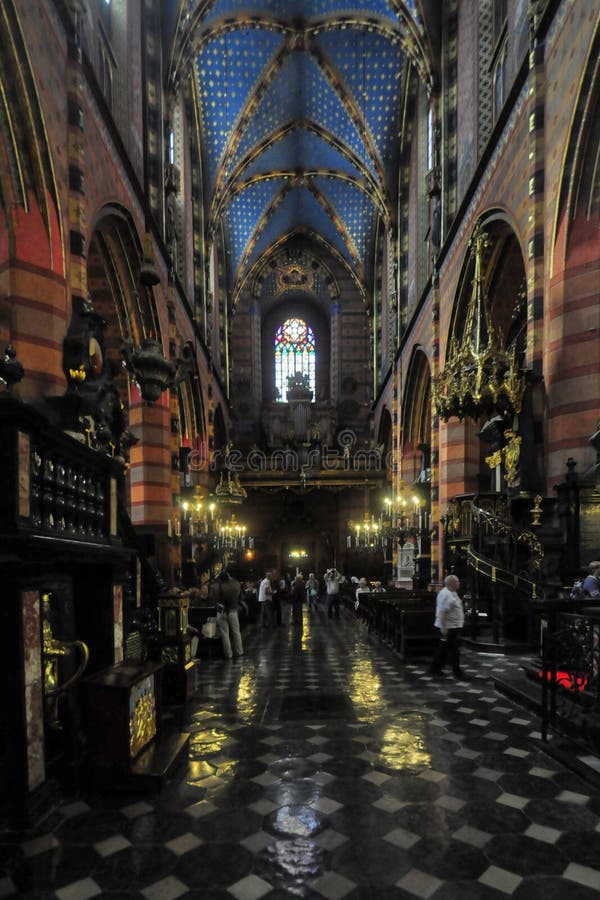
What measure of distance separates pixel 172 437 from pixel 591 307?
33.6 feet

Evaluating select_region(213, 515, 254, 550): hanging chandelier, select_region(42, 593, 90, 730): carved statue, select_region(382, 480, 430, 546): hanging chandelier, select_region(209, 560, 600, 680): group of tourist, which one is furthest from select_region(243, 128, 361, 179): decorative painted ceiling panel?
select_region(42, 593, 90, 730): carved statue

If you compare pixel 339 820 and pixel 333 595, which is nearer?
pixel 339 820

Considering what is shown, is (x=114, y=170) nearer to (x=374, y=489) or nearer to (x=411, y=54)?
(x=411, y=54)

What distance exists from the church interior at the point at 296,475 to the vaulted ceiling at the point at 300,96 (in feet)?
0.38

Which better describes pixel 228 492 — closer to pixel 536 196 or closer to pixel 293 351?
pixel 536 196

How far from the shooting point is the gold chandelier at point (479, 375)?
9.03 metres

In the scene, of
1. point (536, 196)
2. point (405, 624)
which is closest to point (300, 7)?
point (536, 196)

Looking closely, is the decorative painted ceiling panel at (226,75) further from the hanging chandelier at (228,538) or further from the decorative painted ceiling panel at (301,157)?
the hanging chandelier at (228,538)

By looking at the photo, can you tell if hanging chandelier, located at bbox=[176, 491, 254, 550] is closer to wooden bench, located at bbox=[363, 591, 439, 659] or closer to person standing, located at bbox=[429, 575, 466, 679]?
wooden bench, located at bbox=[363, 591, 439, 659]

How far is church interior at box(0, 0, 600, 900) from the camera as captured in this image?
3266mm

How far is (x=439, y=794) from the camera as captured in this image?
3820 millimetres

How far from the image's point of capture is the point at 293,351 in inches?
1264

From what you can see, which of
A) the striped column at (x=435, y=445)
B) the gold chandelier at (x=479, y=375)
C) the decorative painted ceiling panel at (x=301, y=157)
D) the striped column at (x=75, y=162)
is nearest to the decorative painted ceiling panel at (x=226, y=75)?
the decorative painted ceiling panel at (x=301, y=157)

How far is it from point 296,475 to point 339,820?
64.7 ft
